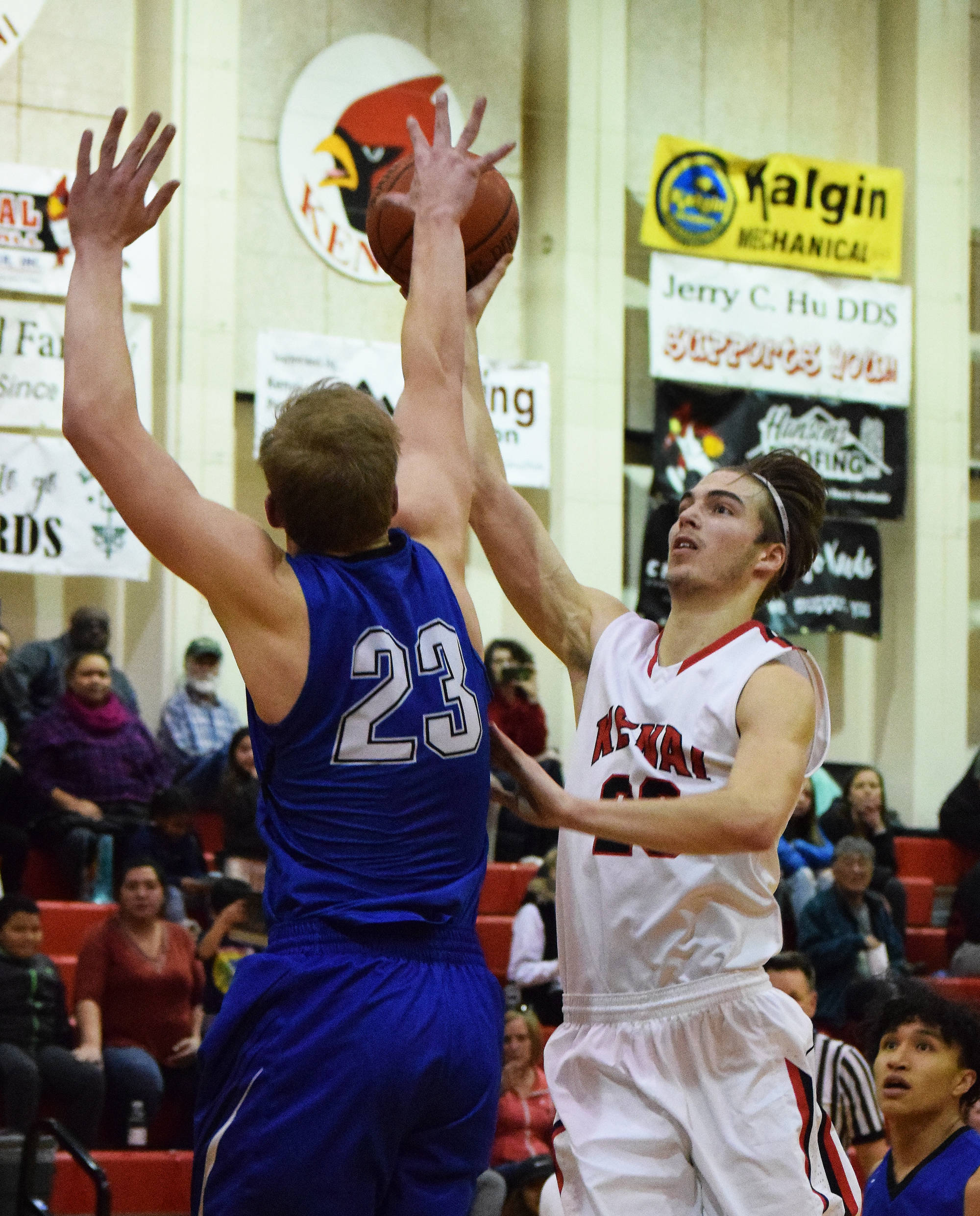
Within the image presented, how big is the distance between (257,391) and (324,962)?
31.0 feet

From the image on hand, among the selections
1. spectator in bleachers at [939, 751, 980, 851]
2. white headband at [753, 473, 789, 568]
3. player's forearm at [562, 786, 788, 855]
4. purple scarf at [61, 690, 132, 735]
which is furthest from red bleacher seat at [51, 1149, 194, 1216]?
spectator in bleachers at [939, 751, 980, 851]

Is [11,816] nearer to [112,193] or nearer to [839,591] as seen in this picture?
[112,193]

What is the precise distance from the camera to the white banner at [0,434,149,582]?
421 inches

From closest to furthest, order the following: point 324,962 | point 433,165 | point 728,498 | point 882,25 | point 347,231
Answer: point 324,962 → point 433,165 → point 728,498 → point 347,231 → point 882,25

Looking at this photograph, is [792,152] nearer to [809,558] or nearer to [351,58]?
[351,58]

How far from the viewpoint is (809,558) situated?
12.9 feet

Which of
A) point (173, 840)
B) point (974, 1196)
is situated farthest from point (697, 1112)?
point (173, 840)

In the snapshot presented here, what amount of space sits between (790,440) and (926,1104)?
9.04 metres

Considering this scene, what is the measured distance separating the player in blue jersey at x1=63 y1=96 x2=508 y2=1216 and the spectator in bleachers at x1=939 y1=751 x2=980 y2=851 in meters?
9.79

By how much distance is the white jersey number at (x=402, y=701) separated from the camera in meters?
2.62

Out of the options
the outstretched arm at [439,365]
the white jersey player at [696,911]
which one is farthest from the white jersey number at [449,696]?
the white jersey player at [696,911]

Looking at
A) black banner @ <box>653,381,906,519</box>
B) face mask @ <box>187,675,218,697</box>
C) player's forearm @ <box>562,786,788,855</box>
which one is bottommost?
face mask @ <box>187,675,218,697</box>

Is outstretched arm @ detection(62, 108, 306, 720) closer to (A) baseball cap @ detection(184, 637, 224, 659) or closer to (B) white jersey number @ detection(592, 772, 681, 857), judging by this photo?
(B) white jersey number @ detection(592, 772, 681, 857)

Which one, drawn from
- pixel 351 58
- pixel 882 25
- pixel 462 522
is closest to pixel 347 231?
pixel 351 58
